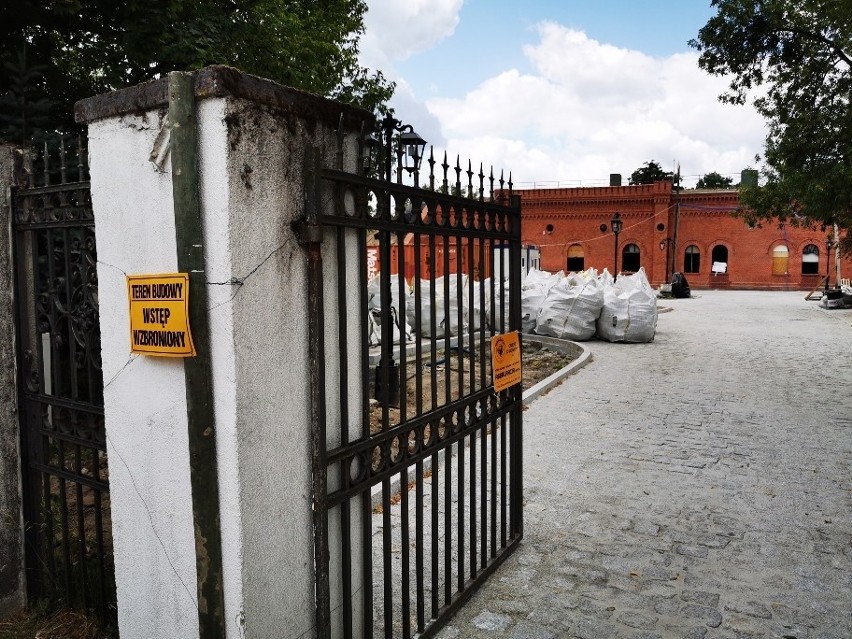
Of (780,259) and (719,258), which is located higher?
(719,258)

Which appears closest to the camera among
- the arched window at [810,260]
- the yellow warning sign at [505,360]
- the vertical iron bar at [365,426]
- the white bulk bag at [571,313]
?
the vertical iron bar at [365,426]

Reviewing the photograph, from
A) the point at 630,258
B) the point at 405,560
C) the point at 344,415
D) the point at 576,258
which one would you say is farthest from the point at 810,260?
the point at 344,415

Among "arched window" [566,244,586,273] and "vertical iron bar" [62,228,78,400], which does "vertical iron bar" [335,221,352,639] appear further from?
"arched window" [566,244,586,273]

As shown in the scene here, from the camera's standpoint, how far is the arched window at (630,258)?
143 feet

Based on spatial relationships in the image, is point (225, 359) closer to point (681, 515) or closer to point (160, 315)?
point (160, 315)

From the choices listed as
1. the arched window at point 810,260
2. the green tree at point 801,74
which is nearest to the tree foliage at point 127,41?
the green tree at point 801,74

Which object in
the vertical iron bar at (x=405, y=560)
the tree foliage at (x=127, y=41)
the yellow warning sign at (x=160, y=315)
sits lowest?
the vertical iron bar at (x=405, y=560)

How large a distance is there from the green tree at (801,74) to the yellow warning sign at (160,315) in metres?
10.3

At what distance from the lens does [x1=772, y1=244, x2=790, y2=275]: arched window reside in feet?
137

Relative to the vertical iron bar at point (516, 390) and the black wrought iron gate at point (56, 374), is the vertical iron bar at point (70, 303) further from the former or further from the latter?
the vertical iron bar at point (516, 390)

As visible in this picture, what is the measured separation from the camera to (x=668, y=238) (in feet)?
139

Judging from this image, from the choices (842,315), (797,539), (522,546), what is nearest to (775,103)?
(797,539)

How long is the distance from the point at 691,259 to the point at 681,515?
4207cm

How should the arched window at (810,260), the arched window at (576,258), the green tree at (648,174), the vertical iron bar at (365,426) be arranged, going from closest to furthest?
the vertical iron bar at (365,426), the arched window at (810,260), the arched window at (576,258), the green tree at (648,174)
